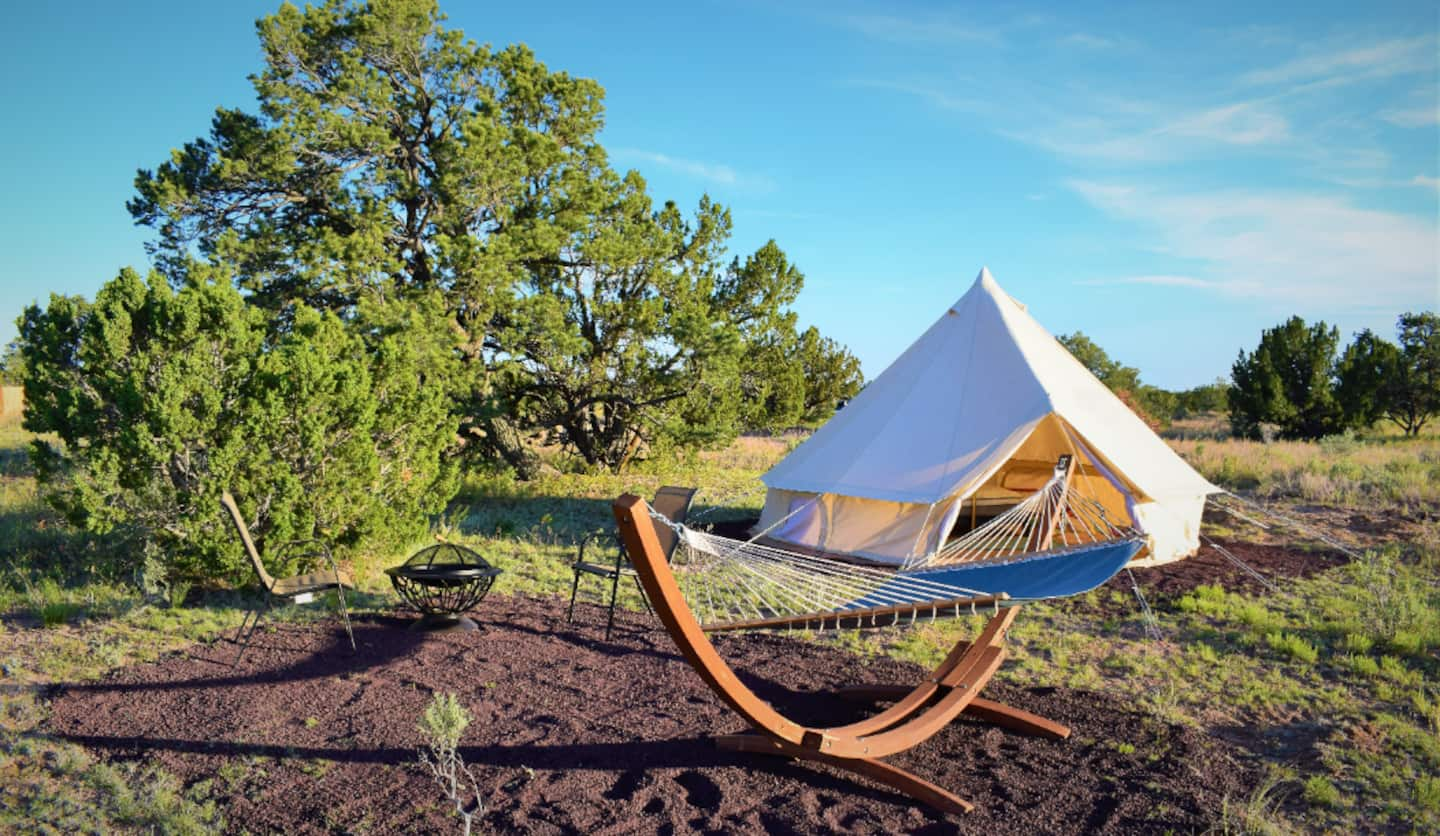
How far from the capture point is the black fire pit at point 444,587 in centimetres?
495

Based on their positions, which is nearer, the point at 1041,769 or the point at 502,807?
the point at 502,807

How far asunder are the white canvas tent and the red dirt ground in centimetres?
246

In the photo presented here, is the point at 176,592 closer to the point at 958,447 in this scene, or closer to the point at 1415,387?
the point at 958,447

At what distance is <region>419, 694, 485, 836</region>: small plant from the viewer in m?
2.95

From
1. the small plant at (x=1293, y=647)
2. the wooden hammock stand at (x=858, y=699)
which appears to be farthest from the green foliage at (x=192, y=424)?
the small plant at (x=1293, y=647)

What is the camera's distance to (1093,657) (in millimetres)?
5031

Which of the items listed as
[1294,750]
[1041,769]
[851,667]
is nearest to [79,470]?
[851,667]

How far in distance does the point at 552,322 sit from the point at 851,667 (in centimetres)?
653

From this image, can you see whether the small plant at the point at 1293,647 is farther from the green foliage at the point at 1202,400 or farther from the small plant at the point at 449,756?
the green foliage at the point at 1202,400

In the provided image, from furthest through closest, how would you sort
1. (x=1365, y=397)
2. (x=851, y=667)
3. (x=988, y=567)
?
(x=1365, y=397) → (x=851, y=667) → (x=988, y=567)

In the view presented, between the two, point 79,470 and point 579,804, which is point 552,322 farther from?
point 579,804

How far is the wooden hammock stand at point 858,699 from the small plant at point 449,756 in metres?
0.89

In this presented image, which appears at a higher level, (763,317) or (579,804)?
(763,317)

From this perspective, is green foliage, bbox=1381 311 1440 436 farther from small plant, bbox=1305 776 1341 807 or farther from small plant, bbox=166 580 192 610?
small plant, bbox=166 580 192 610
